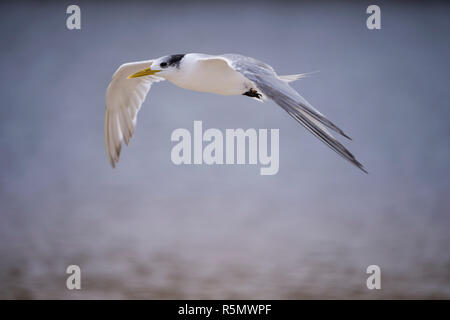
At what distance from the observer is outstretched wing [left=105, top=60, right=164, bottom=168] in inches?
84.9

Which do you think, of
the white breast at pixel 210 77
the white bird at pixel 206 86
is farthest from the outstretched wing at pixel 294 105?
the white breast at pixel 210 77

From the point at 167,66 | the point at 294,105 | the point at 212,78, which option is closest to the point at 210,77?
the point at 212,78

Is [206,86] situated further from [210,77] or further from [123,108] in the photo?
[123,108]

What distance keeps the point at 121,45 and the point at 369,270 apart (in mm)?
1778

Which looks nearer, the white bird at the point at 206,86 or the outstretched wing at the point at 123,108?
the white bird at the point at 206,86

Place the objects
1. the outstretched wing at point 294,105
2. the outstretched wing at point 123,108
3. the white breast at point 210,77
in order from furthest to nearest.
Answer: the outstretched wing at point 123,108 < the white breast at point 210,77 < the outstretched wing at point 294,105

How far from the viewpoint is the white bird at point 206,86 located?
4.09ft

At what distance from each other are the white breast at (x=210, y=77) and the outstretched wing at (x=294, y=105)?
0.20 meters

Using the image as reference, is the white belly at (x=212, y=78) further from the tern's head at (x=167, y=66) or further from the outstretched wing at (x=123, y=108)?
the outstretched wing at (x=123, y=108)

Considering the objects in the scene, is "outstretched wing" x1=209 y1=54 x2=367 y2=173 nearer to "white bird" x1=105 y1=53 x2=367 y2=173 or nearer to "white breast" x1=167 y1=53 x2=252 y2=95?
"white bird" x1=105 y1=53 x2=367 y2=173

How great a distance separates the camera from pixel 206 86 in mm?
1831

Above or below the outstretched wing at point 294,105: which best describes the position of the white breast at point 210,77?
above
